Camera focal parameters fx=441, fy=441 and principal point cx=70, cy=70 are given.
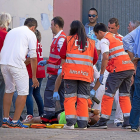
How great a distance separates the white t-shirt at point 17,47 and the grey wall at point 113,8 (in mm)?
4151

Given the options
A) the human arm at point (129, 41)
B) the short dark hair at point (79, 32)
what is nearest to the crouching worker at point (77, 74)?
the short dark hair at point (79, 32)

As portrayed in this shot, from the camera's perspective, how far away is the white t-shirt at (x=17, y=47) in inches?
272

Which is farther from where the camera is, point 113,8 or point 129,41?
point 113,8

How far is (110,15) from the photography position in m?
11.1

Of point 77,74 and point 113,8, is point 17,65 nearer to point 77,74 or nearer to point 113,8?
point 77,74

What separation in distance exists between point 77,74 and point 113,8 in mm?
4635

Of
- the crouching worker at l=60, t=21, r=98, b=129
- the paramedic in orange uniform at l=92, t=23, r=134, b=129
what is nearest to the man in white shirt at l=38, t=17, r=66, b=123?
the paramedic in orange uniform at l=92, t=23, r=134, b=129

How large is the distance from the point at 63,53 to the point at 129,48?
111 centimetres

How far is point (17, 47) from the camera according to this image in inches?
274

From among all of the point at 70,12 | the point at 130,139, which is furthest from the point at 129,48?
the point at 70,12

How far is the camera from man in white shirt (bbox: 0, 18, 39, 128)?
6895mm

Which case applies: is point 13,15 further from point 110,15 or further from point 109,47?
point 109,47

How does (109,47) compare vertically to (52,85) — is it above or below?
above

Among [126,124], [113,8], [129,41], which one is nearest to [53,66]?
[126,124]
